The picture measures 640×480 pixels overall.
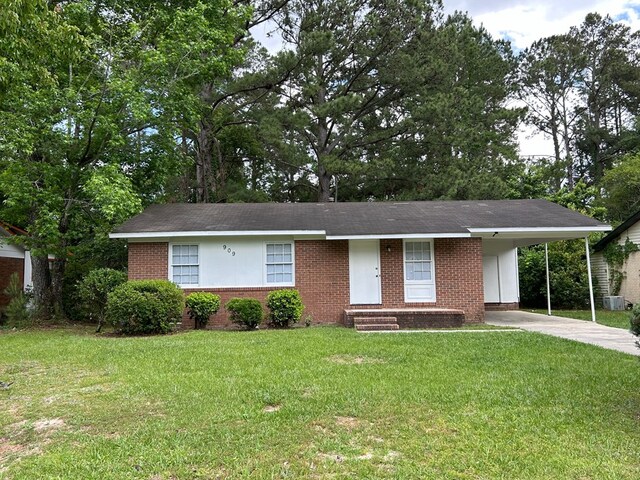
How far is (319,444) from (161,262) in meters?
9.63

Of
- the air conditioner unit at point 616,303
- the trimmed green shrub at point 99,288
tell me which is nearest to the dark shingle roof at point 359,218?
the trimmed green shrub at point 99,288

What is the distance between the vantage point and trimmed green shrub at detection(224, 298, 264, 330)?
1127cm

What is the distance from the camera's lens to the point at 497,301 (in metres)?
16.6

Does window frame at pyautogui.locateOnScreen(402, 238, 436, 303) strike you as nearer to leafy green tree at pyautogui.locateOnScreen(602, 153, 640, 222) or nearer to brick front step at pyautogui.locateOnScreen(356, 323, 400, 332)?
brick front step at pyautogui.locateOnScreen(356, 323, 400, 332)

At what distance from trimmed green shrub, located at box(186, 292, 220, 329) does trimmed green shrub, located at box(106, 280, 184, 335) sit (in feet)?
1.68

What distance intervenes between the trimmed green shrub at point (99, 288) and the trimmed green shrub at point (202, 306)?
6.31 ft

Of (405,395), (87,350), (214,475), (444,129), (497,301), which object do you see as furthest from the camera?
(444,129)

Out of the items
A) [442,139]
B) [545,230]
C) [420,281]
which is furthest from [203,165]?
[545,230]

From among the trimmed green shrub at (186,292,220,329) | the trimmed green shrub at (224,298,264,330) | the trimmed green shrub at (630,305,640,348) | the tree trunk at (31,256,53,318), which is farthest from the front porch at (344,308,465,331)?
the tree trunk at (31,256,53,318)

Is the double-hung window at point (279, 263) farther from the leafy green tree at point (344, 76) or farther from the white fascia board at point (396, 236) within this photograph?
the leafy green tree at point (344, 76)

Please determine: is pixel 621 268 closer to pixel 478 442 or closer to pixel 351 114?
pixel 351 114

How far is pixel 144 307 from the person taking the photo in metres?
10.4

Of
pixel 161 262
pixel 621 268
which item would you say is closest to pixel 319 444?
pixel 161 262

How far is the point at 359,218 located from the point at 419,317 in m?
3.71
